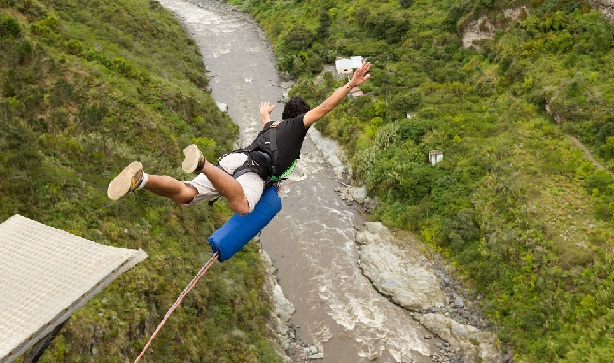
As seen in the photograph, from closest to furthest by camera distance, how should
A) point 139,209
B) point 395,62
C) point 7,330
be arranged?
point 7,330 → point 139,209 → point 395,62

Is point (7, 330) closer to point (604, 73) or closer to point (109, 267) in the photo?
point (109, 267)

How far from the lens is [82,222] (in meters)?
12.0

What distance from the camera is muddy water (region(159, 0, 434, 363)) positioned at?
1686 cm

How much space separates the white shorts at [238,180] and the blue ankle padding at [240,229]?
14 centimetres

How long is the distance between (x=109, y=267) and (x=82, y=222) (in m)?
8.48

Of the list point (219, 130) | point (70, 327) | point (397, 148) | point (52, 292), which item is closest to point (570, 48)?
point (397, 148)

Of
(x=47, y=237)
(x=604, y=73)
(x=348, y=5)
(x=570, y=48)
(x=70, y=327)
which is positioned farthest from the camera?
(x=348, y=5)

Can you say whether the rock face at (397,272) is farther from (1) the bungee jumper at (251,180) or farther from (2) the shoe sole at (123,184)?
(2) the shoe sole at (123,184)

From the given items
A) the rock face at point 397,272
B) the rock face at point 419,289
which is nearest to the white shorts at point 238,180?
the rock face at point 419,289

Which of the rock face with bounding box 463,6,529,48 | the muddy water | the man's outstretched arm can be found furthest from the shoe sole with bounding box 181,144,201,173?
the rock face with bounding box 463,6,529,48

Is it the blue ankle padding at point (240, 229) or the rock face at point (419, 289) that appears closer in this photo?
the blue ankle padding at point (240, 229)

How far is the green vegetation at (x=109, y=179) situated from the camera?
36.7ft

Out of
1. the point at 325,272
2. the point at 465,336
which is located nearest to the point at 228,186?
the point at 465,336

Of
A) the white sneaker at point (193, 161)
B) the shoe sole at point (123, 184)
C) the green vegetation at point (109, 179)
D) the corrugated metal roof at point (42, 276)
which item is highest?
the shoe sole at point (123, 184)
